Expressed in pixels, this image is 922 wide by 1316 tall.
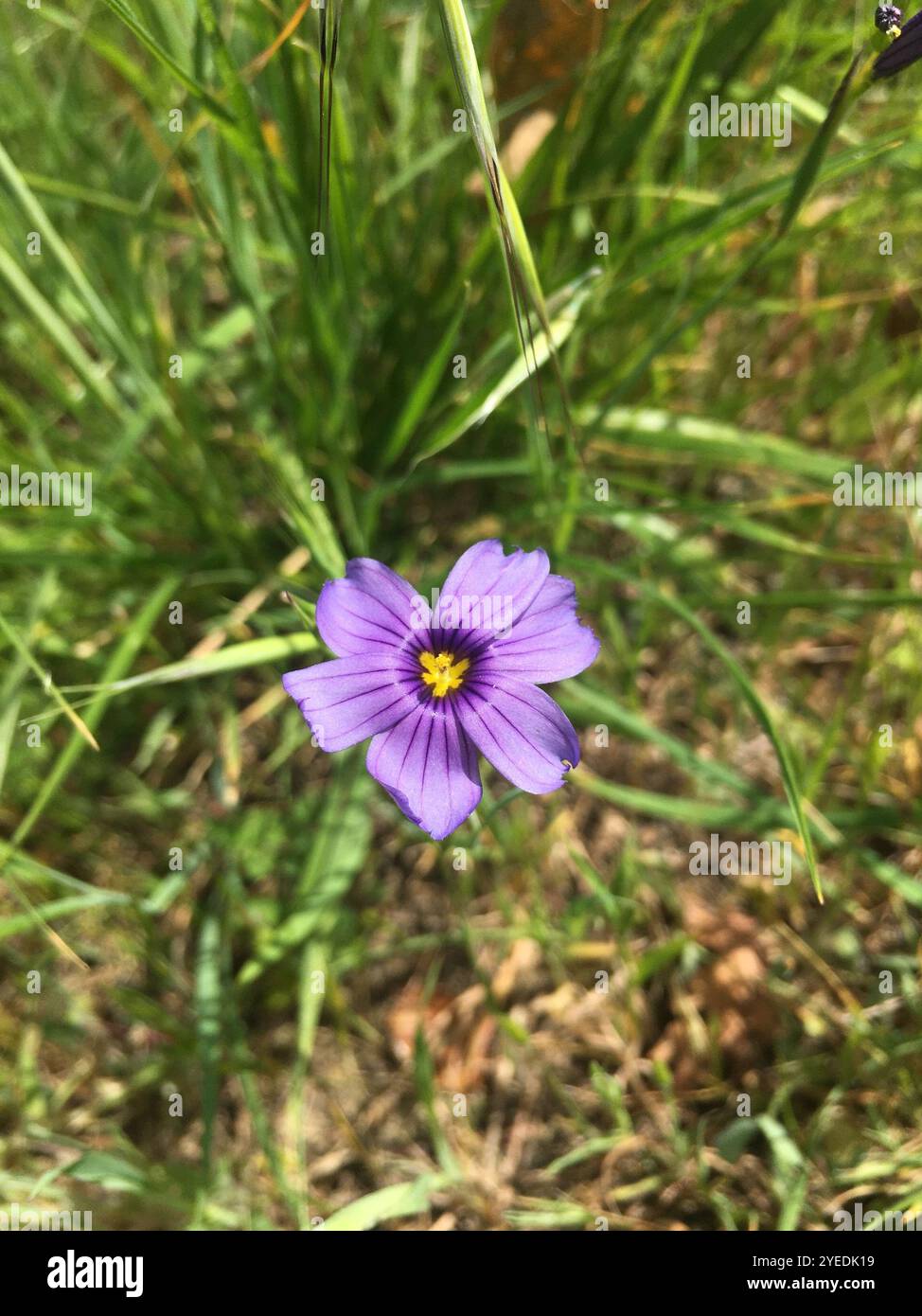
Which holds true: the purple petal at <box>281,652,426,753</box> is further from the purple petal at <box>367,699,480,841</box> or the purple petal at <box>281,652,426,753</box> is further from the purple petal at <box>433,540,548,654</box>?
the purple petal at <box>433,540,548,654</box>

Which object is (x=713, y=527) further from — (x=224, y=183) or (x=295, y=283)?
(x=224, y=183)

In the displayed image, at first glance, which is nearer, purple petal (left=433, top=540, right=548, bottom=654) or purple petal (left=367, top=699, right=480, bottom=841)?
purple petal (left=367, top=699, right=480, bottom=841)

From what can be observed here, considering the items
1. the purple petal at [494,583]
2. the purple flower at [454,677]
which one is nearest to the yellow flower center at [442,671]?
the purple flower at [454,677]

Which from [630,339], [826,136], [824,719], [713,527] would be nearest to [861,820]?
[824,719]

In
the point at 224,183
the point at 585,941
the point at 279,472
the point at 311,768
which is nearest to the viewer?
the point at 224,183

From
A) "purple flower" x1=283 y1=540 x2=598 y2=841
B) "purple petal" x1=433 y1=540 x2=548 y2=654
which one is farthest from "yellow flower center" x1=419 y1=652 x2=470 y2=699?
"purple petal" x1=433 y1=540 x2=548 y2=654

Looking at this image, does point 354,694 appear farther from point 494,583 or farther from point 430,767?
point 494,583
